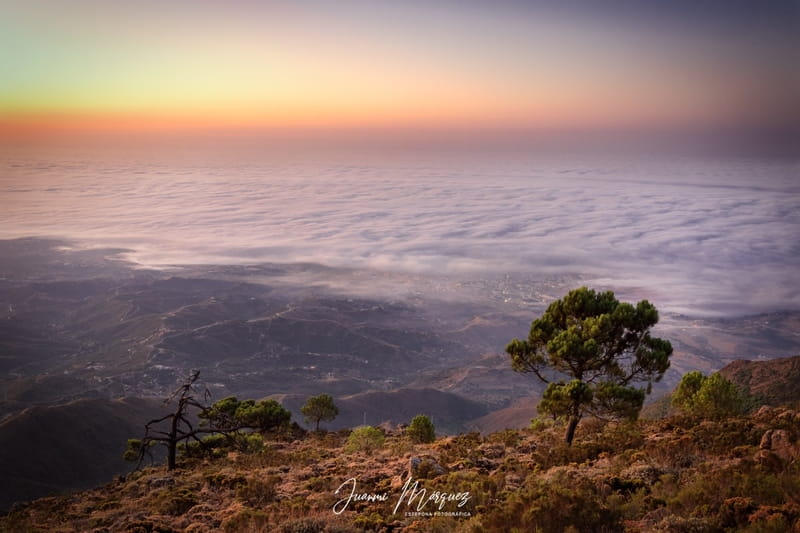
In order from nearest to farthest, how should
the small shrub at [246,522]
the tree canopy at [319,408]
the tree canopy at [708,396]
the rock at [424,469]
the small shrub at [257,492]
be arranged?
the small shrub at [246,522] → the rock at [424,469] → the small shrub at [257,492] → the tree canopy at [708,396] → the tree canopy at [319,408]

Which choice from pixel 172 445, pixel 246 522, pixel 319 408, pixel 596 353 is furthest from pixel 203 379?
pixel 246 522

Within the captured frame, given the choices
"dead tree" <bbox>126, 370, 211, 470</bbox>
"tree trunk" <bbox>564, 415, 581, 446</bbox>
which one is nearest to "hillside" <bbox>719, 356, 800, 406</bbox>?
"tree trunk" <bbox>564, 415, 581, 446</bbox>

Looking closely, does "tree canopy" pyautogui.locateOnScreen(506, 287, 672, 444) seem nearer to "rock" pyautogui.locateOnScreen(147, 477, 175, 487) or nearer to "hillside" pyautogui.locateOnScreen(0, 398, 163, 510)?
"rock" pyautogui.locateOnScreen(147, 477, 175, 487)

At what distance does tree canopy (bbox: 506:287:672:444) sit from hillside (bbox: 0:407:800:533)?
1126mm

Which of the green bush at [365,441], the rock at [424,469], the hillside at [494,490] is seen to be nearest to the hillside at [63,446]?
the green bush at [365,441]

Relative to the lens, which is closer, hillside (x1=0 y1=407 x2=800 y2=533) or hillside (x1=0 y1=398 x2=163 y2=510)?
hillside (x1=0 y1=407 x2=800 y2=533)

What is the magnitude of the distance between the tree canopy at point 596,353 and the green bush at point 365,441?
727 centimetres

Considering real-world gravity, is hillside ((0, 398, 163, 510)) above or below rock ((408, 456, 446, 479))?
below

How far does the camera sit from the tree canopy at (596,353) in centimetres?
1526

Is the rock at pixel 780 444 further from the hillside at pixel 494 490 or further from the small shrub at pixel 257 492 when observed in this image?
the small shrub at pixel 257 492

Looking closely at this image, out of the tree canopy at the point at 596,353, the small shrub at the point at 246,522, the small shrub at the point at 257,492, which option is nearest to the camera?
the small shrub at the point at 246,522

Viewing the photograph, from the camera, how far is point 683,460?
11.0m

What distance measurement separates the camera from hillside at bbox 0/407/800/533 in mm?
7883

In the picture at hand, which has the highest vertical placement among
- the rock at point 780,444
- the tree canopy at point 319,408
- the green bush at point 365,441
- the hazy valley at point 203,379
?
the rock at point 780,444
